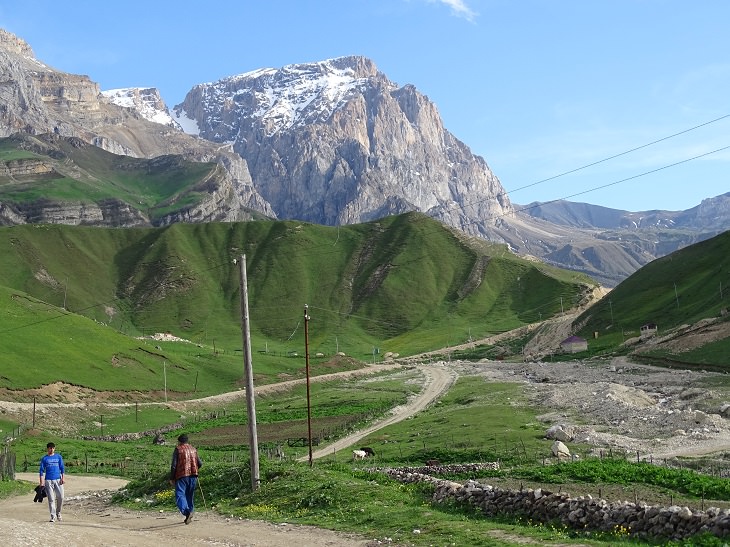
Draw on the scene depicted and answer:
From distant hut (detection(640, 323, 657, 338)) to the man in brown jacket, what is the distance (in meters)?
142

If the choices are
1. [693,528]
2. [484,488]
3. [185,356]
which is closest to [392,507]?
[484,488]

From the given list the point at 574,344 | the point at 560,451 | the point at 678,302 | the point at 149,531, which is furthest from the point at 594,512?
the point at 574,344

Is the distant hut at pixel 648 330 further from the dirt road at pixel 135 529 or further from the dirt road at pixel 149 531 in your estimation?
the dirt road at pixel 149 531

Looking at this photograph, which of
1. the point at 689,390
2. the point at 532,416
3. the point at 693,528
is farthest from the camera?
→ the point at 689,390

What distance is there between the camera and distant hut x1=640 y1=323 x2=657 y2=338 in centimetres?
15496

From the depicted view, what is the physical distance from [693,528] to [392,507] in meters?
11.0

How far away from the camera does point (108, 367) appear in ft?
437

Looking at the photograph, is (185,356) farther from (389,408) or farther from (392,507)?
(392,507)

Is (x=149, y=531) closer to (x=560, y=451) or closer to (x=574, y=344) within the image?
(x=560, y=451)

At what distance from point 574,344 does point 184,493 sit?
541 feet

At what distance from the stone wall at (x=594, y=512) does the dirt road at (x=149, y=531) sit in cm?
531

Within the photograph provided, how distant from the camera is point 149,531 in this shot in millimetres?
26031

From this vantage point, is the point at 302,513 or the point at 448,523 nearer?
the point at 448,523

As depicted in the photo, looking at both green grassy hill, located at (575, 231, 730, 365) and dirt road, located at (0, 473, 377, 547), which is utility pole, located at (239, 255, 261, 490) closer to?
dirt road, located at (0, 473, 377, 547)
